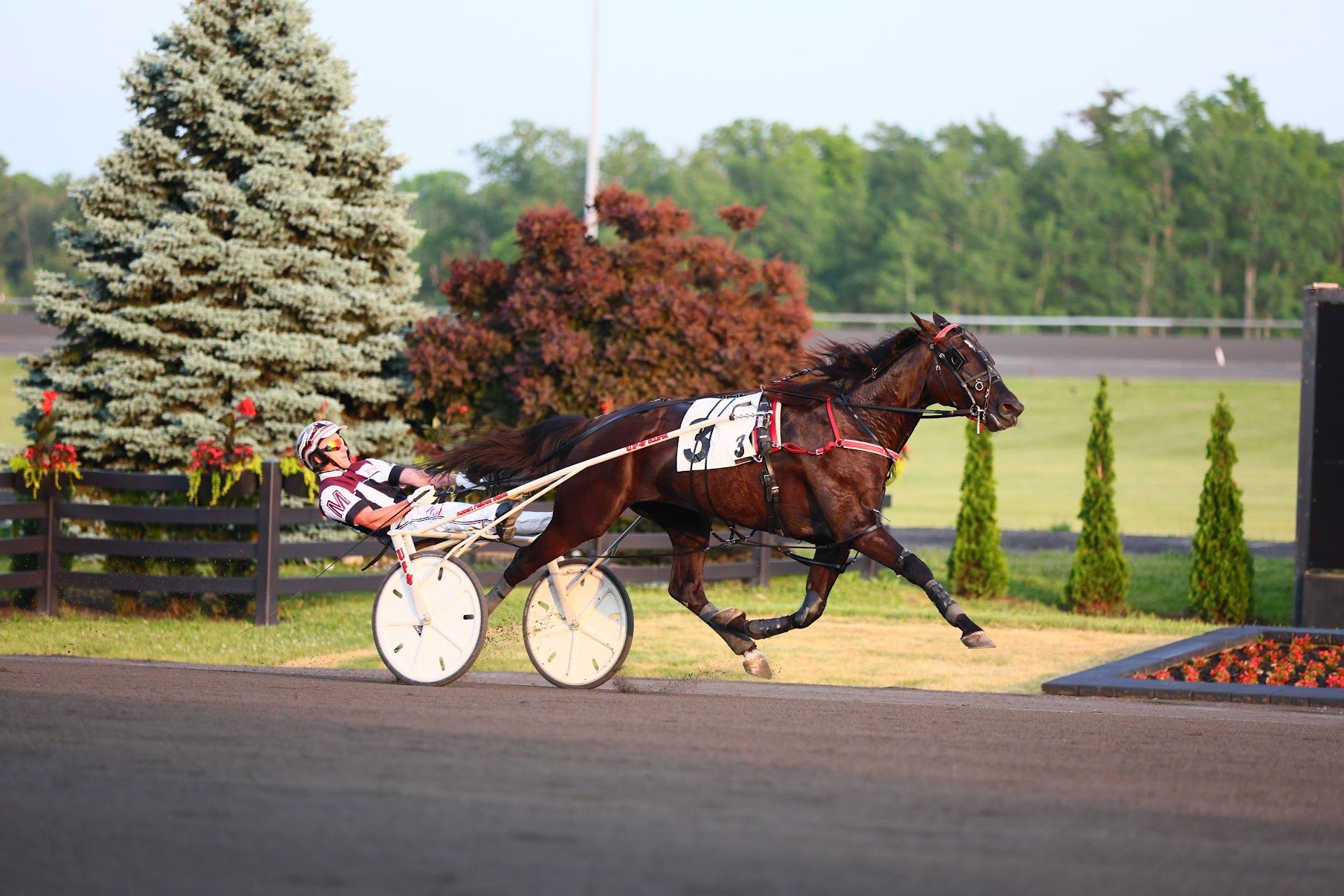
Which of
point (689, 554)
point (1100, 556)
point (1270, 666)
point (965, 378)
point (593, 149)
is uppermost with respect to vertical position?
point (593, 149)

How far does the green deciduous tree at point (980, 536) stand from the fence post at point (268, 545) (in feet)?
24.9

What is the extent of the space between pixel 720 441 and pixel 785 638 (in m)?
4.59

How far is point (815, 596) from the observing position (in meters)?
9.23

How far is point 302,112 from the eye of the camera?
17.1 m

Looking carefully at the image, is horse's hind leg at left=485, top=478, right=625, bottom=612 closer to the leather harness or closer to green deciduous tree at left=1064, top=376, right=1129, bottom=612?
the leather harness

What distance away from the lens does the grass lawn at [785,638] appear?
11.5 meters

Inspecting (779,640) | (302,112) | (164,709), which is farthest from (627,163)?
(164,709)

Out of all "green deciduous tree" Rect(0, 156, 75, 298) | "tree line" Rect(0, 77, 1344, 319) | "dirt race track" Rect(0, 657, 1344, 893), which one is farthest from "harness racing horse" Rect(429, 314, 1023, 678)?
"green deciduous tree" Rect(0, 156, 75, 298)

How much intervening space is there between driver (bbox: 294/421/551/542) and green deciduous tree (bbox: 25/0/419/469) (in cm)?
648

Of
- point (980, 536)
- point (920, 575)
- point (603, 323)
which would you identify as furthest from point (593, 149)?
point (920, 575)

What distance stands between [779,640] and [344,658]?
3652 mm

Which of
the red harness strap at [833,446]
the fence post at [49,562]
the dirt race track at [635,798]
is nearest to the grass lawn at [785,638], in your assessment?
the fence post at [49,562]

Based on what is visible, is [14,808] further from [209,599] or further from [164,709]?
[209,599]

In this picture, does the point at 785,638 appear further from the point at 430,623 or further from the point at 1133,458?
the point at 1133,458
